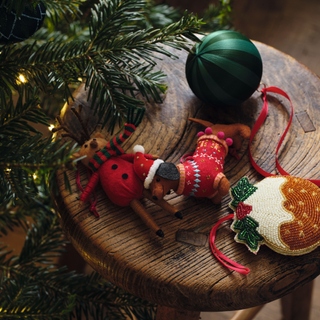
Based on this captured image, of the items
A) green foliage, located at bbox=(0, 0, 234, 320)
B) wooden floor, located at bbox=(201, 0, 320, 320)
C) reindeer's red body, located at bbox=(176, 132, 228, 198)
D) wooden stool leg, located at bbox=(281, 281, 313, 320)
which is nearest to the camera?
green foliage, located at bbox=(0, 0, 234, 320)

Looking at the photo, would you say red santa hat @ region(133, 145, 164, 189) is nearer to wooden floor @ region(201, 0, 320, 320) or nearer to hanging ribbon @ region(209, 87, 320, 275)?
hanging ribbon @ region(209, 87, 320, 275)

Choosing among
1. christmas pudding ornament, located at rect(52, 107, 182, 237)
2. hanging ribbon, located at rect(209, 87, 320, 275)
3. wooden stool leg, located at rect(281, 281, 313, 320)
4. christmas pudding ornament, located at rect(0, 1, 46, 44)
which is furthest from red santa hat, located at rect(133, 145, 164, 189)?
wooden stool leg, located at rect(281, 281, 313, 320)

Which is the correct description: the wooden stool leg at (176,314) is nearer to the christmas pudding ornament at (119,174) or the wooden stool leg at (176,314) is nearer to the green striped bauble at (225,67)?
the christmas pudding ornament at (119,174)

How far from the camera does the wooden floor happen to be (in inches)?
63.0

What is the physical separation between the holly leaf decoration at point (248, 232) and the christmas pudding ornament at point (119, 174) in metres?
0.12

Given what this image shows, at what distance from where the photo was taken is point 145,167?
0.59 meters

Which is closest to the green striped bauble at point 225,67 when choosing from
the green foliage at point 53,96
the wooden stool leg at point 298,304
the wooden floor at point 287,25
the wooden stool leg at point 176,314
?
the green foliage at point 53,96

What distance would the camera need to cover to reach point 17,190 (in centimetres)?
46

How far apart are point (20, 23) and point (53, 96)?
0.58 ft

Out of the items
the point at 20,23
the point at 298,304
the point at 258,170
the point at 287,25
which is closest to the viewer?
the point at 20,23

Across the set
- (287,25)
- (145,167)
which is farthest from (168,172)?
(287,25)

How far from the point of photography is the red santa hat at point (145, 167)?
580 mm

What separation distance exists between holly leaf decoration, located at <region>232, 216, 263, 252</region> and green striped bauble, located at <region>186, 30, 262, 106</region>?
27cm

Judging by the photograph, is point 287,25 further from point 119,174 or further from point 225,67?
point 119,174
